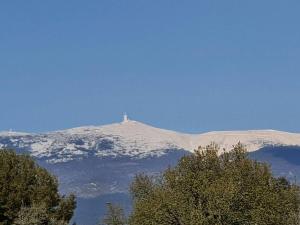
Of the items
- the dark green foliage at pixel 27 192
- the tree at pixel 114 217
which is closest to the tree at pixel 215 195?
the dark green foliage at pixel 27 192

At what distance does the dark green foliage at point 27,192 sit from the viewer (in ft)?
383

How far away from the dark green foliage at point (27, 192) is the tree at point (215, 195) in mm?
20188

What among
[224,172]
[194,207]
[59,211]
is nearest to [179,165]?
[224,172]

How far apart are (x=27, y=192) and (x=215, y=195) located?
39.9 m

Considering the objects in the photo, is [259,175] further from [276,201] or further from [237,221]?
[237,221]

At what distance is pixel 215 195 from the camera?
89.4 meters

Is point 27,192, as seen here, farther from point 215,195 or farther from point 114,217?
point 215,195

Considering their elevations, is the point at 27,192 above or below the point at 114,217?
above

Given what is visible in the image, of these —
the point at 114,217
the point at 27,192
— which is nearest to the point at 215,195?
the point at 27,192

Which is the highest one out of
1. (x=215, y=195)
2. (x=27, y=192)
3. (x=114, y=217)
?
(x=27, y=192)

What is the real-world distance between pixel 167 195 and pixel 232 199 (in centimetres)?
846

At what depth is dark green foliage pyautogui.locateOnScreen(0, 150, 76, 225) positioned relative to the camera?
383 ft

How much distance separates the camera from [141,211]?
97750mm

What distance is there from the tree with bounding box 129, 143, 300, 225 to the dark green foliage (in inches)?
795
